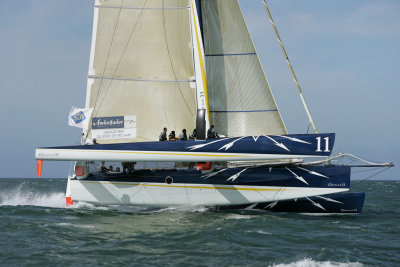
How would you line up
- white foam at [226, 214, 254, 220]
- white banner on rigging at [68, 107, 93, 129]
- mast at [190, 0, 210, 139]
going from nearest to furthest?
1. white foam at [226, 214, 254, 220]
2. mast at [190, 0, 210, 139]
3. white banner on rigging at [68, 107, 93, 129]

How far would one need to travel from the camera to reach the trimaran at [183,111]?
15.2 m

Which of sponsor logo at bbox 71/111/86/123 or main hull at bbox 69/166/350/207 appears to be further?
sponsor logo at bbox 71/111/86/123

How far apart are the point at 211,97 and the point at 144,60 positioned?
2691 millimetres

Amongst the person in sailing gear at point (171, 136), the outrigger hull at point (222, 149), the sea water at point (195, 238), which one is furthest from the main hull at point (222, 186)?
the outrigger hull at point (222, 149)

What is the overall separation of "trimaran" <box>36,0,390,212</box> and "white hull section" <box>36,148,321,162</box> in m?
0.05

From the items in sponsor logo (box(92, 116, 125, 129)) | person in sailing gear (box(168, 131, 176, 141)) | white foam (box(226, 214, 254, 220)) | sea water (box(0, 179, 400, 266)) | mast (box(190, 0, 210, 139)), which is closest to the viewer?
sea water (box(0, 179, 400, 266))

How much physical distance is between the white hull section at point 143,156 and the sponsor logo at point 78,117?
5.58ft

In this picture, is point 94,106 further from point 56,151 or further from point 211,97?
point 211,97

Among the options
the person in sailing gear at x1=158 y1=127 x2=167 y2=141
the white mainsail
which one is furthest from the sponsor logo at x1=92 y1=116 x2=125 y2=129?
the white mainsail

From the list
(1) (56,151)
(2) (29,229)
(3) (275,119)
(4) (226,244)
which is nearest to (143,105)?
(1) (56,151)

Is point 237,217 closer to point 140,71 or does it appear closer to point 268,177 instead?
point 268,177

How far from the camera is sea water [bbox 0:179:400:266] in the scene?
9.52 metres

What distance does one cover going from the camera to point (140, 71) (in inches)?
664

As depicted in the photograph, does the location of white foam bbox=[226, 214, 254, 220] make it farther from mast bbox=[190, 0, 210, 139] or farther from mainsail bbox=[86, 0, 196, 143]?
mainsail bbox=[86, 0, 196, 143]
